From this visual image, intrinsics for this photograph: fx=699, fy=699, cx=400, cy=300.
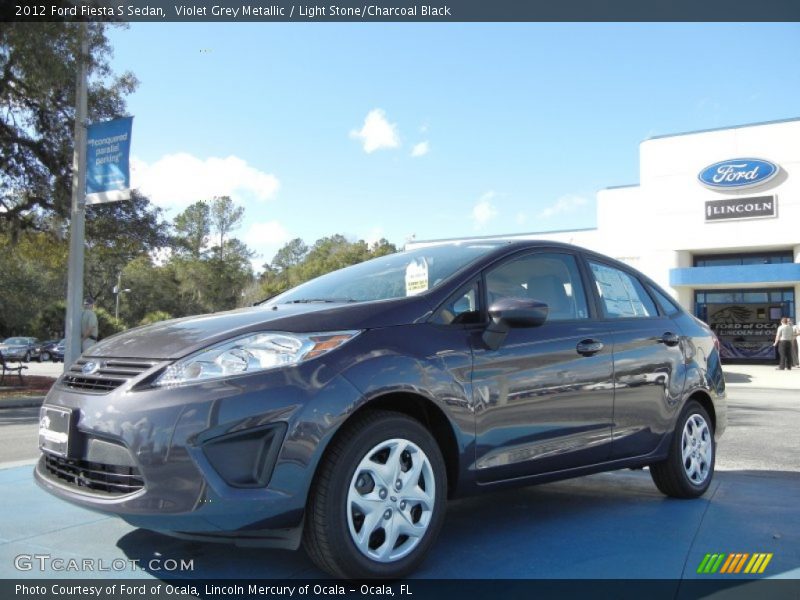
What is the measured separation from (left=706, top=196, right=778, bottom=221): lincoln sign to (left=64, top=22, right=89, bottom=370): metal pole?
2419cm

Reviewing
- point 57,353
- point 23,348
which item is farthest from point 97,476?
point 57,353

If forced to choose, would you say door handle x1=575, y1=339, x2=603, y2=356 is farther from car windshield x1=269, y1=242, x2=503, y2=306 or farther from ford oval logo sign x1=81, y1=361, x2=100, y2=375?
ford oval logo sign x1=81, y1=361, x2=100, y2=375

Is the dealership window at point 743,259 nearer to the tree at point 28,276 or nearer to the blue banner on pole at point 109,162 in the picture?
the blue banner on pole at point 109,162

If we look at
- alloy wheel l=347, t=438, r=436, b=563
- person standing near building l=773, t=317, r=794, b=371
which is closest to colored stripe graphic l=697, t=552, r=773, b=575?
alloy wheel l=347, t=438, r=436, b=563

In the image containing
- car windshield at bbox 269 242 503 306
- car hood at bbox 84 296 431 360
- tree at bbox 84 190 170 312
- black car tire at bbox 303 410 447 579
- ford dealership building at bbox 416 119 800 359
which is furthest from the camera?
ford dealership building at bbox 416 119 800 359

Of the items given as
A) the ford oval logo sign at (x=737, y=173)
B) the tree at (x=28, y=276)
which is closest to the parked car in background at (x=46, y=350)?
the tree at (x=28, y=276)

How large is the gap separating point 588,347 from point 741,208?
90.6 feet

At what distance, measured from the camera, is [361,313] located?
3146 millimetres

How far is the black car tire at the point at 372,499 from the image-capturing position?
276cm

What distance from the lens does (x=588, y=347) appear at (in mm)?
3961

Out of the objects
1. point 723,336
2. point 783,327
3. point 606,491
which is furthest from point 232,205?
point 606,491

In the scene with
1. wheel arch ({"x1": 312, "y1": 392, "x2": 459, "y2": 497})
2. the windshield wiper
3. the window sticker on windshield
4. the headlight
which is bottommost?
wheel arch ({"x1": 312, "y1": 392, "x2": 459, "y2": 497})

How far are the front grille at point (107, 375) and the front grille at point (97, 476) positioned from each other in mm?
318

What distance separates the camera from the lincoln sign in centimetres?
2772
